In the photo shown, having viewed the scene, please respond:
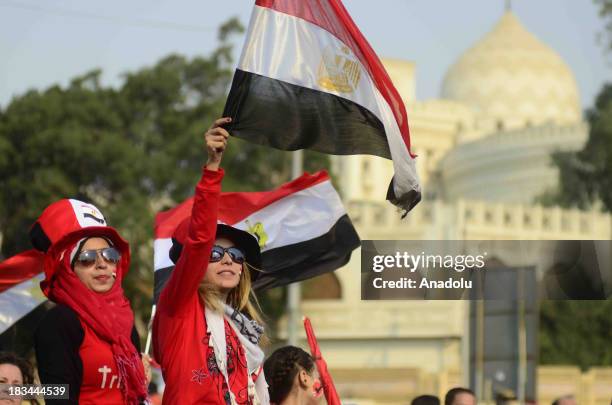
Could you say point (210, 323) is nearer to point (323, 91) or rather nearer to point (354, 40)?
point (323, 91)

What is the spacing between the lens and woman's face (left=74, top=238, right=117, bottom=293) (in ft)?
17.3

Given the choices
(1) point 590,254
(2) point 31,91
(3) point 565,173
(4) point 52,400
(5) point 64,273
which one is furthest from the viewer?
(3) point 565,173

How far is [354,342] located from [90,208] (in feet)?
112

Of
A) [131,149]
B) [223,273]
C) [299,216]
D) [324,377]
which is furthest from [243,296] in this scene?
[131,149]

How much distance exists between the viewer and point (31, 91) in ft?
109

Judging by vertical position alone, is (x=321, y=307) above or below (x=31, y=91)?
below

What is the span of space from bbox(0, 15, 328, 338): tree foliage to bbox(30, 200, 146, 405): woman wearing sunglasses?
25796 millimetres

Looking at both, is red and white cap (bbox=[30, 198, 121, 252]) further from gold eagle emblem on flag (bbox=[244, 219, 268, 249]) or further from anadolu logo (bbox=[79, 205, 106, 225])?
gold eagle emblem on flag (bbox=[244, 219, 268, 249])

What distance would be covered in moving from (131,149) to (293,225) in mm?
23834

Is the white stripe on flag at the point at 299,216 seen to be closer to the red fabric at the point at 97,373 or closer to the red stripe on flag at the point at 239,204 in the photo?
the red stripe on flag at the point at 239,204

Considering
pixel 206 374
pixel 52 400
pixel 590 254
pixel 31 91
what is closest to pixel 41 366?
pixel 52 400

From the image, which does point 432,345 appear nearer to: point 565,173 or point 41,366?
point 565,173

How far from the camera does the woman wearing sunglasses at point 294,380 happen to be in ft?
19.4

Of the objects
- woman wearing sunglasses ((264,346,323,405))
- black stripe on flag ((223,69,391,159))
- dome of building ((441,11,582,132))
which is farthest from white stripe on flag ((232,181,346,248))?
dome of building ((441,11,582,132))
